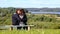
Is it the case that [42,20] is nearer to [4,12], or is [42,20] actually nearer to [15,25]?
[4,12]

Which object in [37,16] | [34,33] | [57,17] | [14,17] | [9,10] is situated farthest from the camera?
[57,17]

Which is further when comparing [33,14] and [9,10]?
[33,14]

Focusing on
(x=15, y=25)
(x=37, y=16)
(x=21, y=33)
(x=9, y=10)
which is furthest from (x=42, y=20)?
(x=21, y=33)

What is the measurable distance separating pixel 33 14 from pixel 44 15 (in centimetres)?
56

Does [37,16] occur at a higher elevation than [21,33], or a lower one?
lower

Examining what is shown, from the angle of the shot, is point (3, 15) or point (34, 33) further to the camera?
→ point (3, 15)

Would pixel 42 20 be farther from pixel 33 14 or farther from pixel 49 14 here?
pixel 49 14

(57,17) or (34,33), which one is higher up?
(34,33)

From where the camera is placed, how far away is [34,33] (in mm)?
3238

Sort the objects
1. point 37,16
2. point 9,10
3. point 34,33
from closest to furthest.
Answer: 1. point 34,33
2. point 9,10
3. point 37,16

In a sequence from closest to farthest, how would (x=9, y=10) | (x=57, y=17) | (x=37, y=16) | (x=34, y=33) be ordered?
(x=34, y=33) < (x=9, y=10) < (x=37, y=16) < (x=57, y=17)

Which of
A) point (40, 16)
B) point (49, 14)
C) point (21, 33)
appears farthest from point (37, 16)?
point (21, 33)

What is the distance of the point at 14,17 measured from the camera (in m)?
4.67

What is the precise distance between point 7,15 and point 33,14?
1162mm
